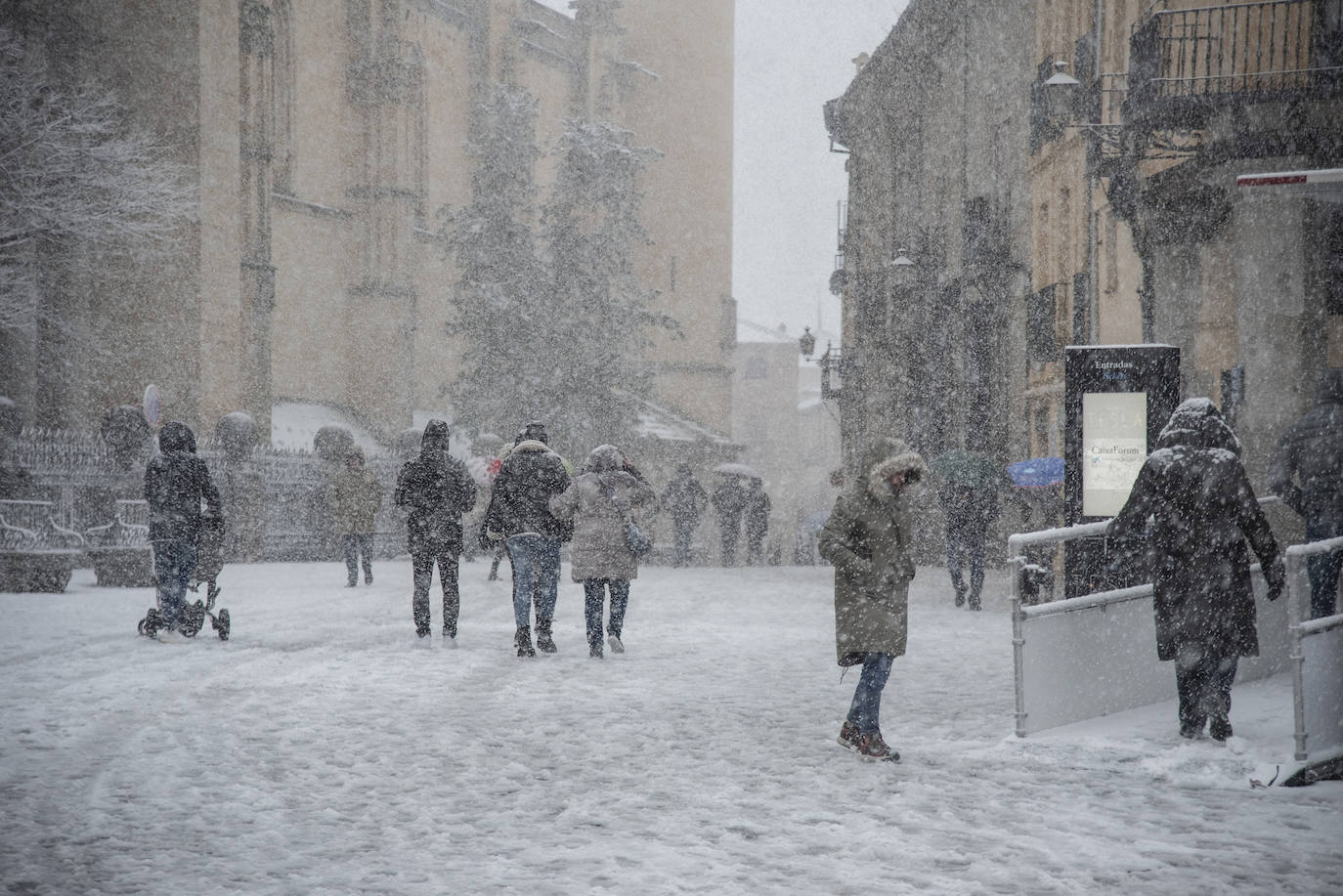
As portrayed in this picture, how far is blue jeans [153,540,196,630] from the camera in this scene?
1142 cm

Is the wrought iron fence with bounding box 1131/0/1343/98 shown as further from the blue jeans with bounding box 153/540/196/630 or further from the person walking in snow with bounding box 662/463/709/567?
the person walking in snow with bounding box 662/463/709/567

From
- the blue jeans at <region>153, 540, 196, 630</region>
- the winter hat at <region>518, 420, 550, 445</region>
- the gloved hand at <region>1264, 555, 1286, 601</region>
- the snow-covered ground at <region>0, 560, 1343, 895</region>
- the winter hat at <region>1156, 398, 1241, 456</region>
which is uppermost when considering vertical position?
the winter hat at <region>518, 420, 550, 445</region>

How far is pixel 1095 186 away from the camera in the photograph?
843 inches

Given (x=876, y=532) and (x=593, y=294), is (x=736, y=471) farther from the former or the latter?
(x=876, y=532)

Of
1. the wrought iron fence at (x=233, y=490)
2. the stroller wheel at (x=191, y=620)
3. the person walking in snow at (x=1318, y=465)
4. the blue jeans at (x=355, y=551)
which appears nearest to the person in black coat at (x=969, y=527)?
the person walking in snow at (x=1318, y=465)

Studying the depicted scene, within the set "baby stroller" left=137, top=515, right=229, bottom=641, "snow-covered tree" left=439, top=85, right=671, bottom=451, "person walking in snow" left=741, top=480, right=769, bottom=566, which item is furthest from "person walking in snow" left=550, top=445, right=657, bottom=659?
"snow-covered tree" left=439, top=85, right=671, bottom=451

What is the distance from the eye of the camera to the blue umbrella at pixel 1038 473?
15422 millimetres

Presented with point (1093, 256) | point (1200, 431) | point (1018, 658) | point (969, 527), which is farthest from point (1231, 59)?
point (1018, 658)

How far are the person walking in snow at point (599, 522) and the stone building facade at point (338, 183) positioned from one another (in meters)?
18.1

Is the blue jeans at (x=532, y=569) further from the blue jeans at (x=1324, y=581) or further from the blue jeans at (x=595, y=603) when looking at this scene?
the blue jeans at (x=1324, y=581)

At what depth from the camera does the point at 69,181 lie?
26.2 m

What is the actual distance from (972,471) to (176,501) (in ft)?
30.4

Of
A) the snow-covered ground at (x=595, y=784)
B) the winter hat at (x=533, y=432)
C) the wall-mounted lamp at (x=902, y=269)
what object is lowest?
the snow-covered ground at (x=595, y=784)

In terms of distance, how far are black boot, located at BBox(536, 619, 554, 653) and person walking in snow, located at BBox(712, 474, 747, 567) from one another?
51.0ft
